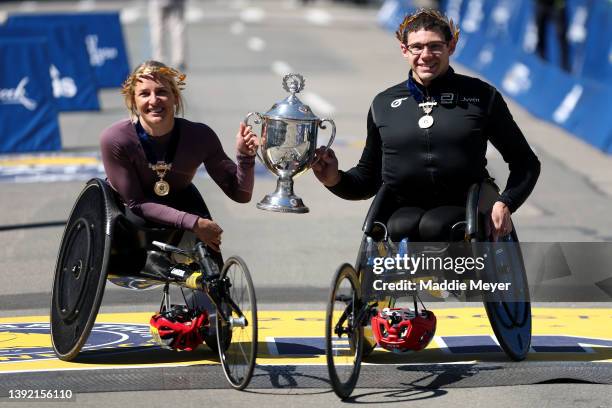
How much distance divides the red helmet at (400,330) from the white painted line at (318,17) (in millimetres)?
31732

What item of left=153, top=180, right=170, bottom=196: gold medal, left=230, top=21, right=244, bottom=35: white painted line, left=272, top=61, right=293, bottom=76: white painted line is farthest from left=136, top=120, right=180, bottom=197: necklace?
left=230, top=21, right=244, bottom=35: white painted line

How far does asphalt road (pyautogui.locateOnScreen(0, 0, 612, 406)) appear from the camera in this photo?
33.3 feet

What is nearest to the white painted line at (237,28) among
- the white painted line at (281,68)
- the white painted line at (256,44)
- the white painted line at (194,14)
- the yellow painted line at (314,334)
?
the white painted line at (194,14)

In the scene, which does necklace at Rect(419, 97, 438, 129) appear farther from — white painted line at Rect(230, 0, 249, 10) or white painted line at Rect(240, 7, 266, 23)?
white painted line at Rect(230, 0, 249, 10)

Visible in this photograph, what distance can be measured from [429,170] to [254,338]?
4.45ft

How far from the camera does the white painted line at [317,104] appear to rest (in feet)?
70.1

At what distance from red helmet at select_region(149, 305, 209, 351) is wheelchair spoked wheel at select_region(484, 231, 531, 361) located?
1504mm

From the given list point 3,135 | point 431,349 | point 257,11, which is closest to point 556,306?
point 431,349

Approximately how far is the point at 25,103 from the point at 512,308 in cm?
1062

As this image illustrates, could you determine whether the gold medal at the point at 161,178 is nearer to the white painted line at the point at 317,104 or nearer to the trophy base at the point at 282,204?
the trophy base at the point at 282,204

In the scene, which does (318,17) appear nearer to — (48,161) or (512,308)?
(48,161)

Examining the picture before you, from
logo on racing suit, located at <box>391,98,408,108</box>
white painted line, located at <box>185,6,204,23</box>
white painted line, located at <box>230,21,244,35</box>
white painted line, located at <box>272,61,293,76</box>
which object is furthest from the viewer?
white painted line, located at <box>185,6,204,23</box>

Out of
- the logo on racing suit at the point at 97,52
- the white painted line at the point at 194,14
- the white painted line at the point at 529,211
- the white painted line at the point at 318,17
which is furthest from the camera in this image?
the white painted line at the point at 194,14

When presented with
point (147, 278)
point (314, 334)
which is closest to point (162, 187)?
point (147, 278)
